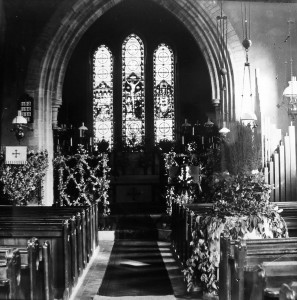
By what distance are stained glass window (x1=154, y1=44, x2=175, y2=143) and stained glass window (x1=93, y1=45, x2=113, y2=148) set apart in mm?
1332

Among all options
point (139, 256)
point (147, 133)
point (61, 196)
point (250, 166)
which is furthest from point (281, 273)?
point (147, 133)

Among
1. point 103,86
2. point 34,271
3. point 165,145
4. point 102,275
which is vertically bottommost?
point 102,275

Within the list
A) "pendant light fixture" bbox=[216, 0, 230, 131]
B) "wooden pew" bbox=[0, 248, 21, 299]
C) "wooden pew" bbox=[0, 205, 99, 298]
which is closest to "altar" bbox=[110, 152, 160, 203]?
"pendant light fixture" bbox=[216, 0, 230, 131]

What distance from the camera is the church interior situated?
16.0ft

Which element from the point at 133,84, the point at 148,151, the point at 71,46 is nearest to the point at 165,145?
the point at 148,151

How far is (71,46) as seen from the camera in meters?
12.7

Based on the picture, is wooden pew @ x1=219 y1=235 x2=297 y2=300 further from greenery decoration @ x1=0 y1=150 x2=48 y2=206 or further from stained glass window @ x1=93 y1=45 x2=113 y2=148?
stained glass window @ x1=93 y1=45 x2=113 y2=148

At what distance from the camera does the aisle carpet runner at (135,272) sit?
18.3 feet

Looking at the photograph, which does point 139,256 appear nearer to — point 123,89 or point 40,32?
point 40,32

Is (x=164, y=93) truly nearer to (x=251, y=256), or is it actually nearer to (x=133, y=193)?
(x=133, y=193)

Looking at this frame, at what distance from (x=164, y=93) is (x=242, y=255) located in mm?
12844

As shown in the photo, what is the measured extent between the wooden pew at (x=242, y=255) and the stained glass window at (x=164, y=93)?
12004mm

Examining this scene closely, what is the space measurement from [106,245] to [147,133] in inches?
298

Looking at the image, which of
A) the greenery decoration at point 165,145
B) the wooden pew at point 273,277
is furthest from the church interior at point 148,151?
the greenery decoration at point 165,145
